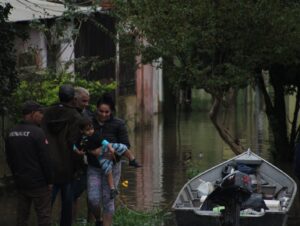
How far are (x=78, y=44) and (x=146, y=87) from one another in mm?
8651

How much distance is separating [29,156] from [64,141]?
2.72 ft

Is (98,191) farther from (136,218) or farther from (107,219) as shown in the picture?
(136,218)

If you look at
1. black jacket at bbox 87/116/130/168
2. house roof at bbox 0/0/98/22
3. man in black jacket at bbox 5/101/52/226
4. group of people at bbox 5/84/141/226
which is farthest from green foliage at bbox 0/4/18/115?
house roof at bbox 0/0/98/22

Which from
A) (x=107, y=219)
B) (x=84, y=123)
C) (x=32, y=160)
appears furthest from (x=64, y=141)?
(x=107, y=219)

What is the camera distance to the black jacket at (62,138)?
10422mm

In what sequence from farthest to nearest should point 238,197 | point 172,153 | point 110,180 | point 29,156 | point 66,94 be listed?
point 172,153, point 66,94, point 110,180, point 29,156, point 238,197

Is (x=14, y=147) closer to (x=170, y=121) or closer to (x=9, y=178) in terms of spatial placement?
(x=9, y=178)

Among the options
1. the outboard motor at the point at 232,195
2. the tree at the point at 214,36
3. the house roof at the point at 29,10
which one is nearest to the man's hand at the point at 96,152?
the outboard motor at the point at 232,195

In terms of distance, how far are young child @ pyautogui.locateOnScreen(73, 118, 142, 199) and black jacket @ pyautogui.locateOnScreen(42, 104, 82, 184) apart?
0.66 ft

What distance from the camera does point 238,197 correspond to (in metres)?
9.27

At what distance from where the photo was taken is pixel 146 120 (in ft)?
108

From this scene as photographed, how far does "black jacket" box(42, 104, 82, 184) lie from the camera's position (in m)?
10.4

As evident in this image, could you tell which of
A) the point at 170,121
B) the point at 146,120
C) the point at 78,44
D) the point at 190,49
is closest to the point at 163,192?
the point at 190,49

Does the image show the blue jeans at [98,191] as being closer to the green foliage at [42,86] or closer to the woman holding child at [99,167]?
the woman holding child at [99,167]
